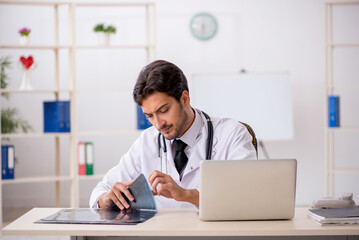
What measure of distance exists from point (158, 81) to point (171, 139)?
28 cm

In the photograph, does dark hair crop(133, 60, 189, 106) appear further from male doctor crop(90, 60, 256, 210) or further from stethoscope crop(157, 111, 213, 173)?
stethoscope crop(157, 111, 213, 173)

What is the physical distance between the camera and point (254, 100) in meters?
5.39

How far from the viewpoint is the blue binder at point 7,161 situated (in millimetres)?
4742

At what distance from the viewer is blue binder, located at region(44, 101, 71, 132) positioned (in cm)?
484

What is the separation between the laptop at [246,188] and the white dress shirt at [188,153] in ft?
1.41

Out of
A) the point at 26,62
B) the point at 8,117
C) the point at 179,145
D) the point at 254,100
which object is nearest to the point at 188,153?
the point at 179,145

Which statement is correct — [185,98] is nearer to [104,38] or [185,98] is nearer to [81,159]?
[81,159]

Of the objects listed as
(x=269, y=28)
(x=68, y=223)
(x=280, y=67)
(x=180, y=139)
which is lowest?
(x=68, y=223)

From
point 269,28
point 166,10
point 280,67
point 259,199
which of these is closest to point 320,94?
point 280,67

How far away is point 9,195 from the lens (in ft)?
19.3

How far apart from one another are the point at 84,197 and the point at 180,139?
12.2ft

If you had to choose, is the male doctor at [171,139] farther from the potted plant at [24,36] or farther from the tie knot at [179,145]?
the potted plant at [24,36]

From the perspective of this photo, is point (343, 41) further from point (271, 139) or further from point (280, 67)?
point (271, 139)

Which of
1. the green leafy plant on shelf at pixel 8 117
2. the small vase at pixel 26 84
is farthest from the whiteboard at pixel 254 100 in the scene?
the green leafy plant on shelf at pixel 8 117
